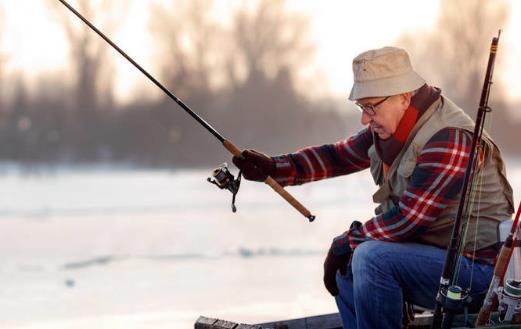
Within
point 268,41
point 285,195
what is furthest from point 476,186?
point 268,41

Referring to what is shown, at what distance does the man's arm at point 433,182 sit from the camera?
7.19 ft

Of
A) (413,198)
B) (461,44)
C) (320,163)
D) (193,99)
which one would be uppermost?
(461,44)

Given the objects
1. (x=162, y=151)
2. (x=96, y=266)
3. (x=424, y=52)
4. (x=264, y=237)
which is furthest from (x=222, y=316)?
(x=424, y=52)

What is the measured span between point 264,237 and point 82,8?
1245cm

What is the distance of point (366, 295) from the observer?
224cm

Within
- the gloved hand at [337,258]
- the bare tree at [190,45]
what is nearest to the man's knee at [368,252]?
the gloved hand at [337,258]

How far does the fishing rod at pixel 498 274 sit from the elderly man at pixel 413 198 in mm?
113

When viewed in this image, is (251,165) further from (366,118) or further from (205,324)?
(205,324)

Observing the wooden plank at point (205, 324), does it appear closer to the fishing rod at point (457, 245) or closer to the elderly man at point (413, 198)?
the elderly man at point (413, 198)

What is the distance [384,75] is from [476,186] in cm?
44

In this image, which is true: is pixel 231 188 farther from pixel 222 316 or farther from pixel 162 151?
pixel 162 151

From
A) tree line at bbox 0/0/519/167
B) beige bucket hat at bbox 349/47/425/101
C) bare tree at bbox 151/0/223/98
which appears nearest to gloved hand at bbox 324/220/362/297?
beige bucket hat at bbox 349/47/425/101

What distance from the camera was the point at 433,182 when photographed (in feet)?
7.21

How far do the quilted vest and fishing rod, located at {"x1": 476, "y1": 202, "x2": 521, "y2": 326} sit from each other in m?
0.17
